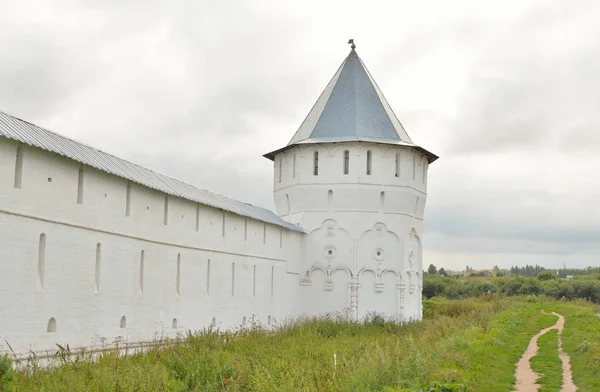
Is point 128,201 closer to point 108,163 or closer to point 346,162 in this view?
point 108,163

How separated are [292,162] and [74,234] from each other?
13.2 m

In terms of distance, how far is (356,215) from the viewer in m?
22.9

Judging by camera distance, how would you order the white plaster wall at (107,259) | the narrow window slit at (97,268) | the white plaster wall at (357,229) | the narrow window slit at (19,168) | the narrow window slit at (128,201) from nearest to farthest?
the white plaster wall at (107,259)
the narrow window slit at (19,168)
the narrow window slit at (97,268)
the narrow window slit at (128,201)
the white plaster wall at (357,229)

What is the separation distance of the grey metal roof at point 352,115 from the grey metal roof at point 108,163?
17.9 feet

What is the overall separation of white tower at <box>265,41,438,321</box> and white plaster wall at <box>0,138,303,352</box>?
4491mm

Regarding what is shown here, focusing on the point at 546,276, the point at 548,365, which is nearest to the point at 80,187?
the point at 548,365

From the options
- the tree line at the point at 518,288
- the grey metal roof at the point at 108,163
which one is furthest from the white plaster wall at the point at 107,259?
the tree line at the point at 518,288

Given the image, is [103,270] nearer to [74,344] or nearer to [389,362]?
[74,344]

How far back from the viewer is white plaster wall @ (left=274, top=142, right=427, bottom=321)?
74.5ft

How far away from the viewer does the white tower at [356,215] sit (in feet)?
74.5

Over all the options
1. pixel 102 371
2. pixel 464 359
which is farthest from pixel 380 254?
pixel 102 371

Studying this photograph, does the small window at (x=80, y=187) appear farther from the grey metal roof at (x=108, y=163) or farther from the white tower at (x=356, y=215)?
Result: the white tower at (x=356, y=215)

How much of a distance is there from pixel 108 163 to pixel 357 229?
11587 mm

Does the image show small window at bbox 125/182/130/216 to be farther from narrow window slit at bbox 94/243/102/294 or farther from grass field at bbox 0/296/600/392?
grass field at bbox 0/296/600/392
